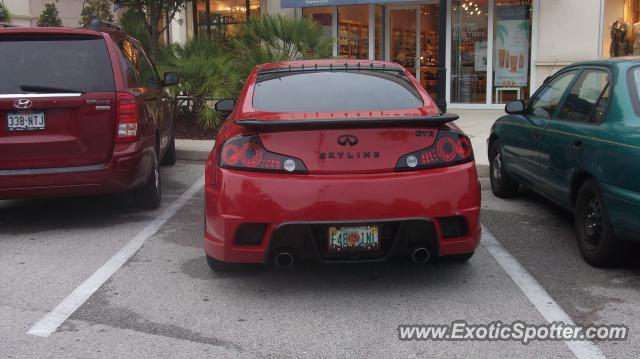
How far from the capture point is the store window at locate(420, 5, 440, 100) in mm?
16766

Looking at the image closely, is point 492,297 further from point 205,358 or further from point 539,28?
point 539,28

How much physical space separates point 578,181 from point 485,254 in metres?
0.90

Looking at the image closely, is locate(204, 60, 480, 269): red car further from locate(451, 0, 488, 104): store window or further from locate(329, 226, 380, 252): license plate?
locate(451, 0, 488, 104): store window

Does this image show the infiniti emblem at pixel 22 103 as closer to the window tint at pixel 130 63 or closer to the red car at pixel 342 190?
the window tint at pixel 130 63

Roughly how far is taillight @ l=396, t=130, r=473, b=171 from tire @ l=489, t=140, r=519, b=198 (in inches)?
118

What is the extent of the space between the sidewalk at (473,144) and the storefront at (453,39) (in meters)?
1.72

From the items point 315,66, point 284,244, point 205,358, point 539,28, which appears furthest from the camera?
point 539,28

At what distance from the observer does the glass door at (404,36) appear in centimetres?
1692

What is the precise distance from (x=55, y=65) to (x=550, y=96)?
14.7 feet

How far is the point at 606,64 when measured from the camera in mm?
5441

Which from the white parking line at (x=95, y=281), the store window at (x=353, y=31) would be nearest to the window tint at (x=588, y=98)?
the white parking line at (x=95, y=281)

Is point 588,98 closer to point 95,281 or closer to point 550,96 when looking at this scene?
point 550,96

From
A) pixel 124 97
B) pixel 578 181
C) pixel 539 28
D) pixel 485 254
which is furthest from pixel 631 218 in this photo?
pixel 539 28

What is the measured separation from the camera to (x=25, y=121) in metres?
5.93
